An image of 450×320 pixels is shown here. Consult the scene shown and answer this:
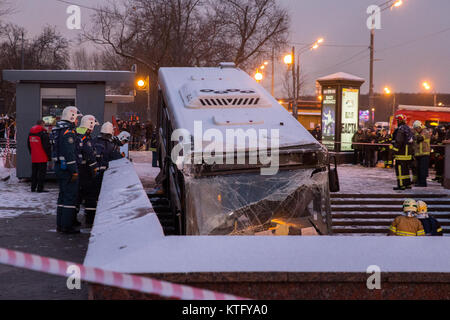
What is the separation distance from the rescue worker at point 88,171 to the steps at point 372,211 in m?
4.40

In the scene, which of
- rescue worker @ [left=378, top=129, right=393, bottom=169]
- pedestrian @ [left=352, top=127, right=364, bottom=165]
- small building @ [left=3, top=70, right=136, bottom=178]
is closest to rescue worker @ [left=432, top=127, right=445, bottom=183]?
rescue worker @ [left=378, top=129, right=393, bottom=169]

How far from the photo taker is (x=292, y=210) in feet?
21.7

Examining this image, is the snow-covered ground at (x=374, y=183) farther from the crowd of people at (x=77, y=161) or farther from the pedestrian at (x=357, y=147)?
the crowd of people at (x=77, y=161)

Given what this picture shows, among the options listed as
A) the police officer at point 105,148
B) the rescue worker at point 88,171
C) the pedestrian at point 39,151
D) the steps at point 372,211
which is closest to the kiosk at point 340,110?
the steps at point 372,211

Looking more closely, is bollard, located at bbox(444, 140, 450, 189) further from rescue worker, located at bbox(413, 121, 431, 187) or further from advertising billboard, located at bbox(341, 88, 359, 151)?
advertising billboard, located at bbox(341, 88, 359, 151)

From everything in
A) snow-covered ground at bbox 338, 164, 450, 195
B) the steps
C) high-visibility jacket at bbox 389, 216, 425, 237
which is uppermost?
high-visibility jacket at bbox 389, 216, 425, 237

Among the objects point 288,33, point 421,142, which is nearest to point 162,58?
point 288,33

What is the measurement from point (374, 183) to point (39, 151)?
27.9 ft

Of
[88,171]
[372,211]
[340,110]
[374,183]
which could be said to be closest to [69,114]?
[88,171]

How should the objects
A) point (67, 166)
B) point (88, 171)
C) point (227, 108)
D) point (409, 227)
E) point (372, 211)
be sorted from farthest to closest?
point (372, 211)
point (88, 171)
point (67, 166)
point (227, 108)
point (409, 227)

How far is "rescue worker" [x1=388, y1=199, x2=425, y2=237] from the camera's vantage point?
253 inches

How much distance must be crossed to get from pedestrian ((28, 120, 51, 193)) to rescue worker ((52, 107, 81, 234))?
15.9 feet

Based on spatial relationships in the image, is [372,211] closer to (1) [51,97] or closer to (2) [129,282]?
(1) [51,97]

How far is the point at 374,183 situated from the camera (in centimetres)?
1448
